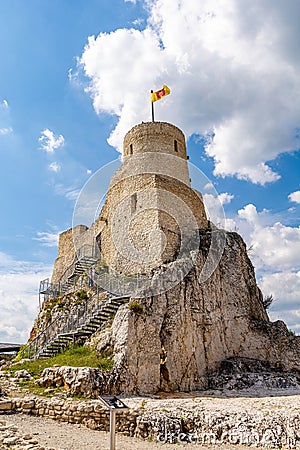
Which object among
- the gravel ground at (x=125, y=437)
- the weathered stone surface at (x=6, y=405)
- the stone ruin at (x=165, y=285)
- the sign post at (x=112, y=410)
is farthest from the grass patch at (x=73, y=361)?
the sign post at (x=112, y=410)

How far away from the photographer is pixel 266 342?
786 inches

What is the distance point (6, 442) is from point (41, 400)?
365 cm

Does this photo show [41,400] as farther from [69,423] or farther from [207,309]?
[207,309]

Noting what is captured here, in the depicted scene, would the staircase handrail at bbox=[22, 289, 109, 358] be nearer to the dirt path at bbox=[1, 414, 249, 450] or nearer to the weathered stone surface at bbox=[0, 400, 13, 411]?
the weathered stone surface at bbox=[0, 400, 13, 411]

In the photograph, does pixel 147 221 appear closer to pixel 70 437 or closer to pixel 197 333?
pixel 197 333

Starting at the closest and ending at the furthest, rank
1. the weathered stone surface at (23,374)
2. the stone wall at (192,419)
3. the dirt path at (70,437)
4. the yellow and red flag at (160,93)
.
→ the dirt path at (70,437) < the stone wall at (192,419) < the weathered stone surface at (23,374) < the yellow and red flag at (160,93)

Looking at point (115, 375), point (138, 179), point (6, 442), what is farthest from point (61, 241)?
point (6, 442)

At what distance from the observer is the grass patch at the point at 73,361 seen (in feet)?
46.3

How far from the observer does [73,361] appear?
14641mm

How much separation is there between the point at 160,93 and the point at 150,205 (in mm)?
9647

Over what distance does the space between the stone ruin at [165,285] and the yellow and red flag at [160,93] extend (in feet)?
7.84

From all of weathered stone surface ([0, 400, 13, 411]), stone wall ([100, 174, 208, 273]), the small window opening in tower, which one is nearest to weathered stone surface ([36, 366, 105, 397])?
weathered stone surface ([0, 400, 13, 411])

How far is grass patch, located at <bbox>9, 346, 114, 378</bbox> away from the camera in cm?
1412

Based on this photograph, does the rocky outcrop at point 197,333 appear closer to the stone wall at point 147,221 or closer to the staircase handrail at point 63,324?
the stone wall at point 147,221
